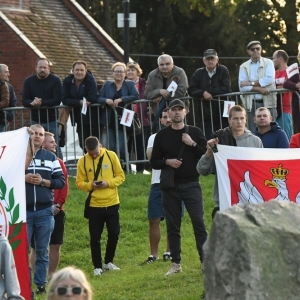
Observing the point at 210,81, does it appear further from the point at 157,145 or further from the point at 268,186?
the point at 268,186

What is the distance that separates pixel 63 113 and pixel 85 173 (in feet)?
16.6

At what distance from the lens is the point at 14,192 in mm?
11523

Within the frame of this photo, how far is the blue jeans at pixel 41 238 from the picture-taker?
12.2 m

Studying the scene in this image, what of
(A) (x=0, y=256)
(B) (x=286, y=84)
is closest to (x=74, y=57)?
(B) (x=286, y=84)

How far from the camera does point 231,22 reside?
4225 centimetres

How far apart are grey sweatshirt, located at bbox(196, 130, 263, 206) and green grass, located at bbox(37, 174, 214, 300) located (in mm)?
1208

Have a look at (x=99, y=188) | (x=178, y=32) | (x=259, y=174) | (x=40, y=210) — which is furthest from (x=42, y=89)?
(x=178, y=32)

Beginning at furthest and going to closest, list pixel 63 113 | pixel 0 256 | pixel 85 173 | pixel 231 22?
pixel 231 22, pixel 63 113, pixel 85 173, pixel 0 256

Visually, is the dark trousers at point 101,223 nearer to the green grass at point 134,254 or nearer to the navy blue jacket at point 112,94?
the green grass at point 134,254

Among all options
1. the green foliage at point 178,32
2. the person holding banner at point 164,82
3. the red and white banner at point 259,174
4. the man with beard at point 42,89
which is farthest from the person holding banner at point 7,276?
the green foliage at point 178,32

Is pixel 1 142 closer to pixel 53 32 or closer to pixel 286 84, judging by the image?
pixel 286 84

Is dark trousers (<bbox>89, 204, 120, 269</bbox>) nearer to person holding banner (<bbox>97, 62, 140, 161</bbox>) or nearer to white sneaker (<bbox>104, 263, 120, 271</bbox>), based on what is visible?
white sneaker (<bbox>104, 263, 120, 271</bbox>)

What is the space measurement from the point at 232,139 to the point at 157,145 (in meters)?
1.06

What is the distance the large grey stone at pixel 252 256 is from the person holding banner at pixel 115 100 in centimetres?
1097
